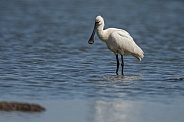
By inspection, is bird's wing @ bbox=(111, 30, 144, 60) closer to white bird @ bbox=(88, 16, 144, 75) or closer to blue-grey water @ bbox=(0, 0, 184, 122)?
white bird @ bbox=(88, 16, 144, 75)

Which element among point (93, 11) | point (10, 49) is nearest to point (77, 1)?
point (93, 11)

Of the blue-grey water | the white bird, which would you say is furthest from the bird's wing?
the blue-grey water

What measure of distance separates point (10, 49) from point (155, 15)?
13.0 m

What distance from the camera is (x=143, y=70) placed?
14992 millimetres

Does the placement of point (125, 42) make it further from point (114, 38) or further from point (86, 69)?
point (86, 69)

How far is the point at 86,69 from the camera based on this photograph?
1488cm

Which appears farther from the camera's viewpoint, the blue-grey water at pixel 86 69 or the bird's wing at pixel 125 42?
the bird's wing at pixel 125 42

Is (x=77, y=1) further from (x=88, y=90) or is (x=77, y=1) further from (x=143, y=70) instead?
(x=88, y=90)

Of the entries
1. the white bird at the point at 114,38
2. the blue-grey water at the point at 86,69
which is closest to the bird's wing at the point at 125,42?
the white bird at the point at 114,38

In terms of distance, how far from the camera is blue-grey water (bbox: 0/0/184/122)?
1019 centimetres

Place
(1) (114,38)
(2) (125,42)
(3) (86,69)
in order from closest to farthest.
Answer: (1) (114,38)
(2) (125,42)
(3) (86,69)

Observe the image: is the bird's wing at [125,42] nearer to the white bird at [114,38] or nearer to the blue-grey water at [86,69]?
the white bird at [114,38]

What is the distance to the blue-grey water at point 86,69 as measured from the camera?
1019 cm

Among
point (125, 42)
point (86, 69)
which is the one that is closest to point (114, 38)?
point (125, 42)
